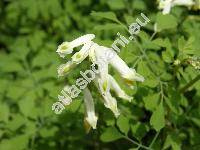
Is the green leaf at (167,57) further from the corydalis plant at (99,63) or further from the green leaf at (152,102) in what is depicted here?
the corydalis plant at (99,63)

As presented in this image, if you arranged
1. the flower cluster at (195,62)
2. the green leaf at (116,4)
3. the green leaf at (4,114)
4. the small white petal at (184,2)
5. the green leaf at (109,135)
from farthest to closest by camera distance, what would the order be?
the green leaf at (116,4)
the green leaf at (4,114)
the small white petal at (184,2)
the green leaf at (109,135)
the flower cluster at (195,62)

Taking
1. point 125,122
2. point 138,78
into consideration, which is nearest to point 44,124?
point 125,122

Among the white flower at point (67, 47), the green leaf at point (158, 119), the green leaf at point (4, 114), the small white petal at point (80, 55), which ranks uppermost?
the green leaf at point (4, 114)

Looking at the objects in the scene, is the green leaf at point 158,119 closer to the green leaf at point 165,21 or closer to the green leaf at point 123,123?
the green leaf at point 123,123

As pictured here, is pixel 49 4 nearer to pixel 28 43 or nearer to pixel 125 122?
pixel 28 43

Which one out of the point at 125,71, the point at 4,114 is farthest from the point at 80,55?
the point at 4,114

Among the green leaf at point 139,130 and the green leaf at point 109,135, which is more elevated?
the green leaf at point 109,135

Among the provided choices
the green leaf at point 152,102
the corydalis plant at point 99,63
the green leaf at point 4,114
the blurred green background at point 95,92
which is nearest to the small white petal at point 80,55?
the corydalis plant at point 99,63

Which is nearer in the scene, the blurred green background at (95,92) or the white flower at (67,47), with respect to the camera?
the white flower at (67,47)

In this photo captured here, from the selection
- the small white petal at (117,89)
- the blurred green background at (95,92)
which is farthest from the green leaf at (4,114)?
the small white petal at (117,89)

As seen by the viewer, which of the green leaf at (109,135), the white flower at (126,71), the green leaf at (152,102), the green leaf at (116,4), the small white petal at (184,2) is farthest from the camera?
the green leaf at (116,4)
